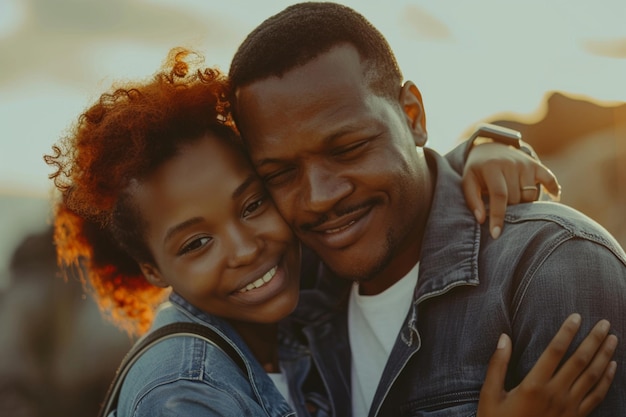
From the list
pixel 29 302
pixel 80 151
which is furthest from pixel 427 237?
pixel 29 302

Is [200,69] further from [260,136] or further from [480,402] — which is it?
[480,402]

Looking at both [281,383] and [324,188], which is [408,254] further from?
[281,383]

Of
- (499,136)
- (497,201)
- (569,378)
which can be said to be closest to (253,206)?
(497,201)

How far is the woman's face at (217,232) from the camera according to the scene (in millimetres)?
2732

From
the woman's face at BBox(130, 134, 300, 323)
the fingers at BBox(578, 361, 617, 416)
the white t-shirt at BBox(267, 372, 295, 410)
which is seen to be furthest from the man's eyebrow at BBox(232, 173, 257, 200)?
the fingers at BBox(578, 361, 617, 416)

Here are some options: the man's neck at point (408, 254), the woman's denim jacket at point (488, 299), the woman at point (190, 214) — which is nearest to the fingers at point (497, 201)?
the woman's denim jacket at point (488, 299)

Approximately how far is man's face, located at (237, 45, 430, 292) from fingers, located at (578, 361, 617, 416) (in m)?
0.90

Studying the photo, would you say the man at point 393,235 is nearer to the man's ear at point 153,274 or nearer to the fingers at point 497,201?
the fingers at point 497,201

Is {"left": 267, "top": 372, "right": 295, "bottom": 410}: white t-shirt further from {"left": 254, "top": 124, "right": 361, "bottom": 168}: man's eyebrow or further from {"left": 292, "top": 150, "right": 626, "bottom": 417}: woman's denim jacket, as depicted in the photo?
{"left": 254, "top": 124, "right": 361, "bottom": 168}: man's eyebrow

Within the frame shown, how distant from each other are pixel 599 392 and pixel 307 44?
1.61 meters

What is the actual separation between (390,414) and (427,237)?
682 mm

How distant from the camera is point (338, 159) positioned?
278 cm

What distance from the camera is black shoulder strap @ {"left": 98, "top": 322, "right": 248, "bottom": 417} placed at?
8.70ft

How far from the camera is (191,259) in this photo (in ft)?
9.13
